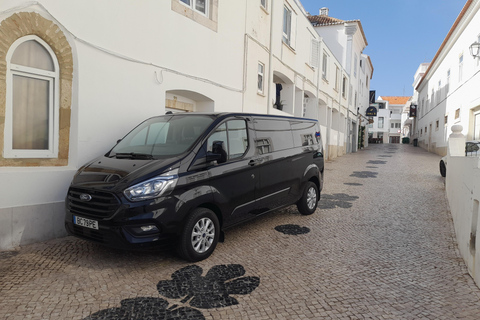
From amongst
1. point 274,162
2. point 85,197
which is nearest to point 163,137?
point 85,197

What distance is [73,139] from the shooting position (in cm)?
560

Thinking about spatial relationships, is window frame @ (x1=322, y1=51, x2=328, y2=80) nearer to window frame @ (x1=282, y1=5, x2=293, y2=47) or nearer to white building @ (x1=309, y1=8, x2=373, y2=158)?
white building @ (x1=309, y1=8, x2=373, y2=158)

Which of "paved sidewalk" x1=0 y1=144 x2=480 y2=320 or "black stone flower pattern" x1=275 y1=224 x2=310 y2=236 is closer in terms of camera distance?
"paved sidewalk" x1=0 y1=144 x2=480 y2=320

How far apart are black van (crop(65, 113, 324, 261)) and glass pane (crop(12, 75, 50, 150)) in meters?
1.17

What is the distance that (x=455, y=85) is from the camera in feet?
61.4

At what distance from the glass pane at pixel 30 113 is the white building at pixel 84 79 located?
15 millimetres

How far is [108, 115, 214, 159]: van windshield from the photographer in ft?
14.9

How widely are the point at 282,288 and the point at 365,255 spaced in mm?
1694

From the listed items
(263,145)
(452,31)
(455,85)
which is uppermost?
(452,31)

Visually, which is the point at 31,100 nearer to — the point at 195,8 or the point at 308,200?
the point at 195,8

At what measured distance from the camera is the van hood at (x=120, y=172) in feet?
13.0

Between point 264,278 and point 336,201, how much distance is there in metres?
4.98

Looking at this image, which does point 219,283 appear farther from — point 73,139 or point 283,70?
point 283,70

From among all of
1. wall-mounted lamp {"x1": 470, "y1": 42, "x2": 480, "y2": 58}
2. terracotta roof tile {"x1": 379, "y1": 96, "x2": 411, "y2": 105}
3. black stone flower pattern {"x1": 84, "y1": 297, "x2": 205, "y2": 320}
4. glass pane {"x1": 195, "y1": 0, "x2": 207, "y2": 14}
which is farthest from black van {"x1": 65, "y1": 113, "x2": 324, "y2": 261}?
terracotta roof tile {"x1": 379, "y1": 96, "x2": 411, "y2": 105}
